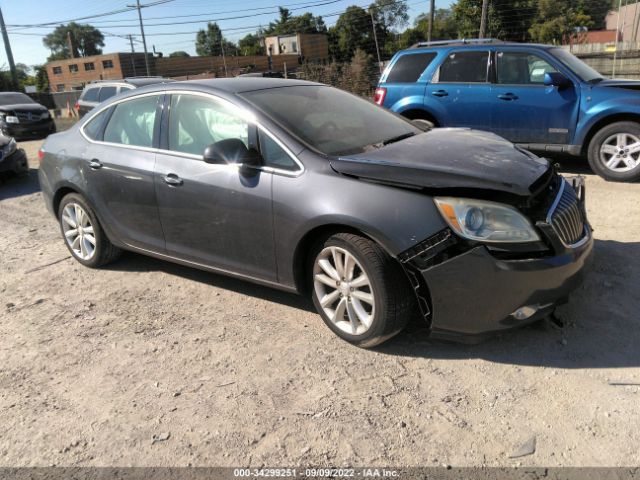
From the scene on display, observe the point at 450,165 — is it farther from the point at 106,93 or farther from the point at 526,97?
the point at 106,93

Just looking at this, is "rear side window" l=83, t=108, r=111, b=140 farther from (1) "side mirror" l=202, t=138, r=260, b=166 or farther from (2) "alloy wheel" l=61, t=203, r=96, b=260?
(1) "side mirror" l=202, t=138, r=260, b=166

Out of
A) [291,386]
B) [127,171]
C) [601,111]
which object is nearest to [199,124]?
[127,171]

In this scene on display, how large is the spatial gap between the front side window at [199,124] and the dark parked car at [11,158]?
648 centimetres

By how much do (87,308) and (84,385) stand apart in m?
1.17

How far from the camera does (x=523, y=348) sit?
321cm

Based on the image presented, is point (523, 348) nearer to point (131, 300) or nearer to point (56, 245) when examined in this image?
point (131, 300)

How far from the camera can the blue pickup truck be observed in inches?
268

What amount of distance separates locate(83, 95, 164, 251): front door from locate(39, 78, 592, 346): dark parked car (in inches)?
0.5

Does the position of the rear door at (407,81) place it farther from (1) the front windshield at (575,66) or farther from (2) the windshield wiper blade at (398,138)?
(2) the windshield wiper blade at (398,138)

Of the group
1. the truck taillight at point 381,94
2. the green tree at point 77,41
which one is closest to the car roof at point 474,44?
the truck taillight at point 381,94

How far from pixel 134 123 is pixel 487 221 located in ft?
9.82

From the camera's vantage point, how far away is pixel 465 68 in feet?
26.0

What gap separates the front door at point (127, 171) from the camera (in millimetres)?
4168

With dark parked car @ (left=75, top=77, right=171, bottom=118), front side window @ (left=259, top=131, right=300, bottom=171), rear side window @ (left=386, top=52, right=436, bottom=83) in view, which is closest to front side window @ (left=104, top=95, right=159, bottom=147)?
front side window @ (left=259, top=131, right=300, bottom=171)
